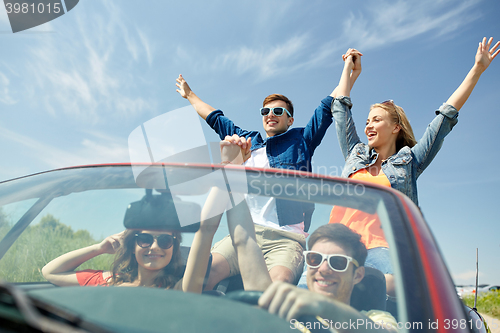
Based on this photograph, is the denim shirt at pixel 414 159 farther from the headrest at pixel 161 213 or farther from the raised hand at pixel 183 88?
the raised hand at pixel 183 88

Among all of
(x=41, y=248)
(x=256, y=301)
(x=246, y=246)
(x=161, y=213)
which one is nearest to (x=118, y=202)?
(x=161, y=213)

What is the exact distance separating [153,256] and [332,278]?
0.61 m

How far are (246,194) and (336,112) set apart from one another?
2.15 m

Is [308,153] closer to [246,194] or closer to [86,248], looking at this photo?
[246,194]

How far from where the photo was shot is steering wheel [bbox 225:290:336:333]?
772 mm

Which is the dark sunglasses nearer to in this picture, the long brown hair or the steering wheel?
the long brown hair

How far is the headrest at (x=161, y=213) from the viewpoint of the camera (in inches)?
44.6

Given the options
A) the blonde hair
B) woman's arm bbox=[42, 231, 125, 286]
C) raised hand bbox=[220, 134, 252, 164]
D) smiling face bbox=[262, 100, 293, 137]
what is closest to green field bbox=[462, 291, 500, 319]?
the blonde hair

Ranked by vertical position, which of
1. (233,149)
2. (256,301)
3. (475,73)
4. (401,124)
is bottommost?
(256,301)

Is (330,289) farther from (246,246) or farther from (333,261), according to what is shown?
(246,246)

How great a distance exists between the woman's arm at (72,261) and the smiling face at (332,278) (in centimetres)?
70

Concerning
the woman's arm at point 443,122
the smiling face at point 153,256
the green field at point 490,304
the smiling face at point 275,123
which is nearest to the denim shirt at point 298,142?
the smiling face at point 275,123

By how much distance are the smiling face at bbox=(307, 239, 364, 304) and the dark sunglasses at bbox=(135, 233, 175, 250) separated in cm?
50

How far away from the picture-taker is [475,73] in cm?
266
